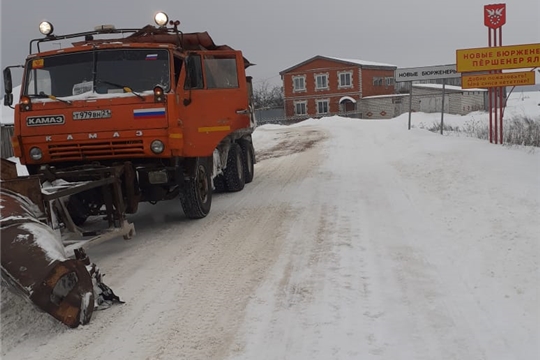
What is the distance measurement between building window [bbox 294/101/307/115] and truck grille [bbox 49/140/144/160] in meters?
46.5

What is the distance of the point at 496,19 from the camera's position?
11.6 m

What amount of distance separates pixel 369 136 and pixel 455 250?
1348 centimetres

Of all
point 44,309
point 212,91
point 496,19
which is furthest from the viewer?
point 496,19

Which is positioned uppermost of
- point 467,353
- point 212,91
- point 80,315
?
point 212,91

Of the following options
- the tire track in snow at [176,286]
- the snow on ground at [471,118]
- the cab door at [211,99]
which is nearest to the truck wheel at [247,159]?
the cab door at [211,99]

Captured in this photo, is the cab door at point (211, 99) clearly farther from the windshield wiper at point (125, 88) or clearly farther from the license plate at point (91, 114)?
the license plate at point (91, 114)

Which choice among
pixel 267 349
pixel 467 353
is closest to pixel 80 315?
pixel 267 349

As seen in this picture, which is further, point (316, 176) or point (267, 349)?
point (316, 176)

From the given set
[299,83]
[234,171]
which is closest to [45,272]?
[234,171]

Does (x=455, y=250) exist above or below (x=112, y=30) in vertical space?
below

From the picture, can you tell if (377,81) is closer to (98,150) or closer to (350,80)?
(350,80)

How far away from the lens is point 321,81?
5109 centimetres

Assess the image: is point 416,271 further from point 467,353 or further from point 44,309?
point 44,309

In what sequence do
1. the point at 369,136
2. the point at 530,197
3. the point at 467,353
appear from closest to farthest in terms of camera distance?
the point at 467,353 < the point at 530,197 < the point at 369,136
